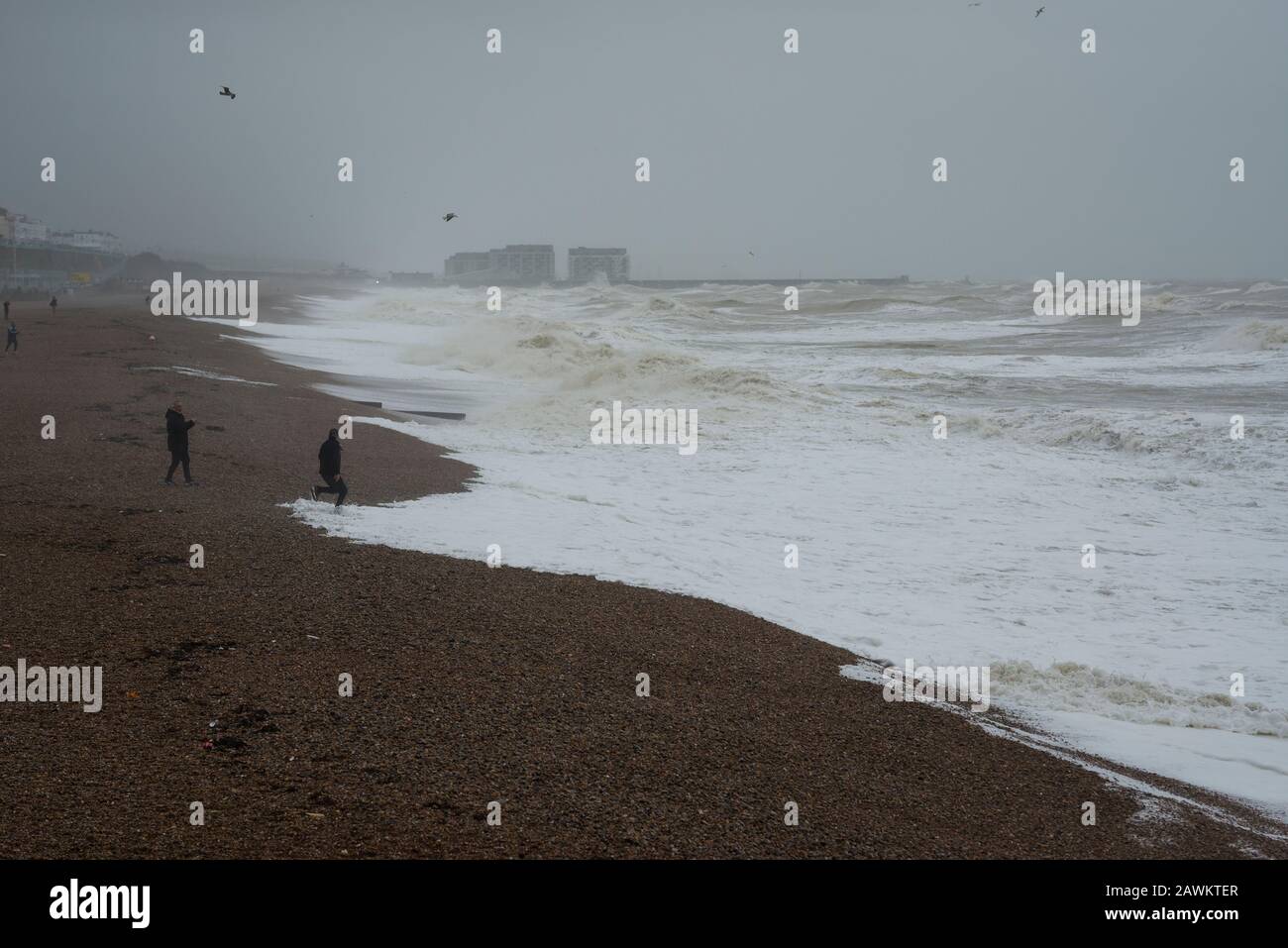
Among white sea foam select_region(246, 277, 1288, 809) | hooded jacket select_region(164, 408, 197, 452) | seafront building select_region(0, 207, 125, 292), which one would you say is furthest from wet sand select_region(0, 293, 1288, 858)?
seafront building select_region(0, 207, 125, 292)

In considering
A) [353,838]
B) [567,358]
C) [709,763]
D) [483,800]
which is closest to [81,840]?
[353,838]

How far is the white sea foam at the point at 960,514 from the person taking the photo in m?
11.1

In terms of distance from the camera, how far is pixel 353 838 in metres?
5.89

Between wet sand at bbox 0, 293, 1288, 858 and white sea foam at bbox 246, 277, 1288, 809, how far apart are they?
1574 mm

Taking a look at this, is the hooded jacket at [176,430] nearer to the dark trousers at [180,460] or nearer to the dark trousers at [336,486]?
the dark trousers at [180,460]

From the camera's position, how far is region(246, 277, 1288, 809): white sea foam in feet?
36.4

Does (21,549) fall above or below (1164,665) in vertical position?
above

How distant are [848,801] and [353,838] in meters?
3.53

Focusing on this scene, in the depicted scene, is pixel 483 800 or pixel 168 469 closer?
pixel 483 800

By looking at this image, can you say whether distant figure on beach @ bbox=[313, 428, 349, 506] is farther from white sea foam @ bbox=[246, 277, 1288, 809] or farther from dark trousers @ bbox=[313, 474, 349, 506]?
white sea foam @ bbox=[246, 277, 1288, 809]

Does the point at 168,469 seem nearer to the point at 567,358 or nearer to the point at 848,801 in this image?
Answer: the point at 848,801

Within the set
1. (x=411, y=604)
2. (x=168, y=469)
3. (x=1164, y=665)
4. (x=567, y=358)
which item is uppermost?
(x=567, y=358)

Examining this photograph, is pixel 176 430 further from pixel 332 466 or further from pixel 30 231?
pixel 30 231

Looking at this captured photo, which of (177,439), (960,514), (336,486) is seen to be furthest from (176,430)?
(960,514)
